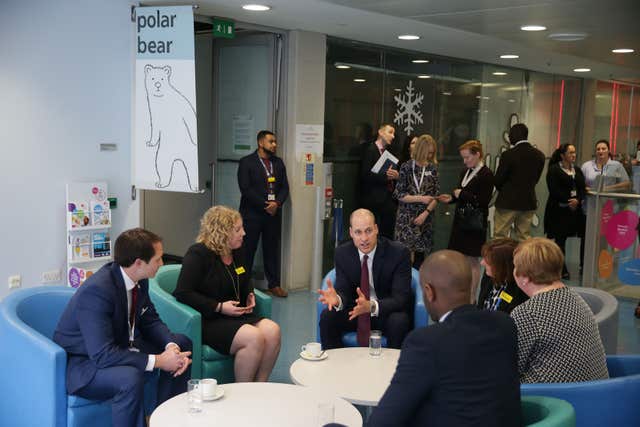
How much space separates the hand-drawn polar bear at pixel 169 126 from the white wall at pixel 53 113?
28cm

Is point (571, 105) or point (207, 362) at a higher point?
point (571, 105)

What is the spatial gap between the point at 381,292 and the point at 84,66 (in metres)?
3.31

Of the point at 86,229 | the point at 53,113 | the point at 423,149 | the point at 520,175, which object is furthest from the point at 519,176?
the point at 53,113

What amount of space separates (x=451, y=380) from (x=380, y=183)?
6.46 meters

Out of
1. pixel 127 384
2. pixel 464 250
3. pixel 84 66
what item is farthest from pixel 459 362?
pixel 464 250

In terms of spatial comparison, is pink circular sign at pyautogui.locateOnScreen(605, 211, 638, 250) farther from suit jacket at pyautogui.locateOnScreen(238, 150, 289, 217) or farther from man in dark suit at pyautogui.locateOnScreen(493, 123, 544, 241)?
suit jacket at pyautogui.locateOnScreen(238, 150, 289, 217)

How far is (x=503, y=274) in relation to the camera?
392cm

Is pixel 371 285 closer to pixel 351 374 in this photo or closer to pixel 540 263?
pixel 351 374

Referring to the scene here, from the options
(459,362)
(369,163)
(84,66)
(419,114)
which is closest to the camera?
(459,362)

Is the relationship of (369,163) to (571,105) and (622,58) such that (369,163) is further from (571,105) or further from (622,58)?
(571,105)

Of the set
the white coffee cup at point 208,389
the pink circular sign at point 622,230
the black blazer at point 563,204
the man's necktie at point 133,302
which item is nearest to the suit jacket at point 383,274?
the man's necktie at point 133,302

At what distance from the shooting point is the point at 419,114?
10.2 metres

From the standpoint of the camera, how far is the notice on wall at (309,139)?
325 inches

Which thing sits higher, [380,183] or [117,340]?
[380,183]
